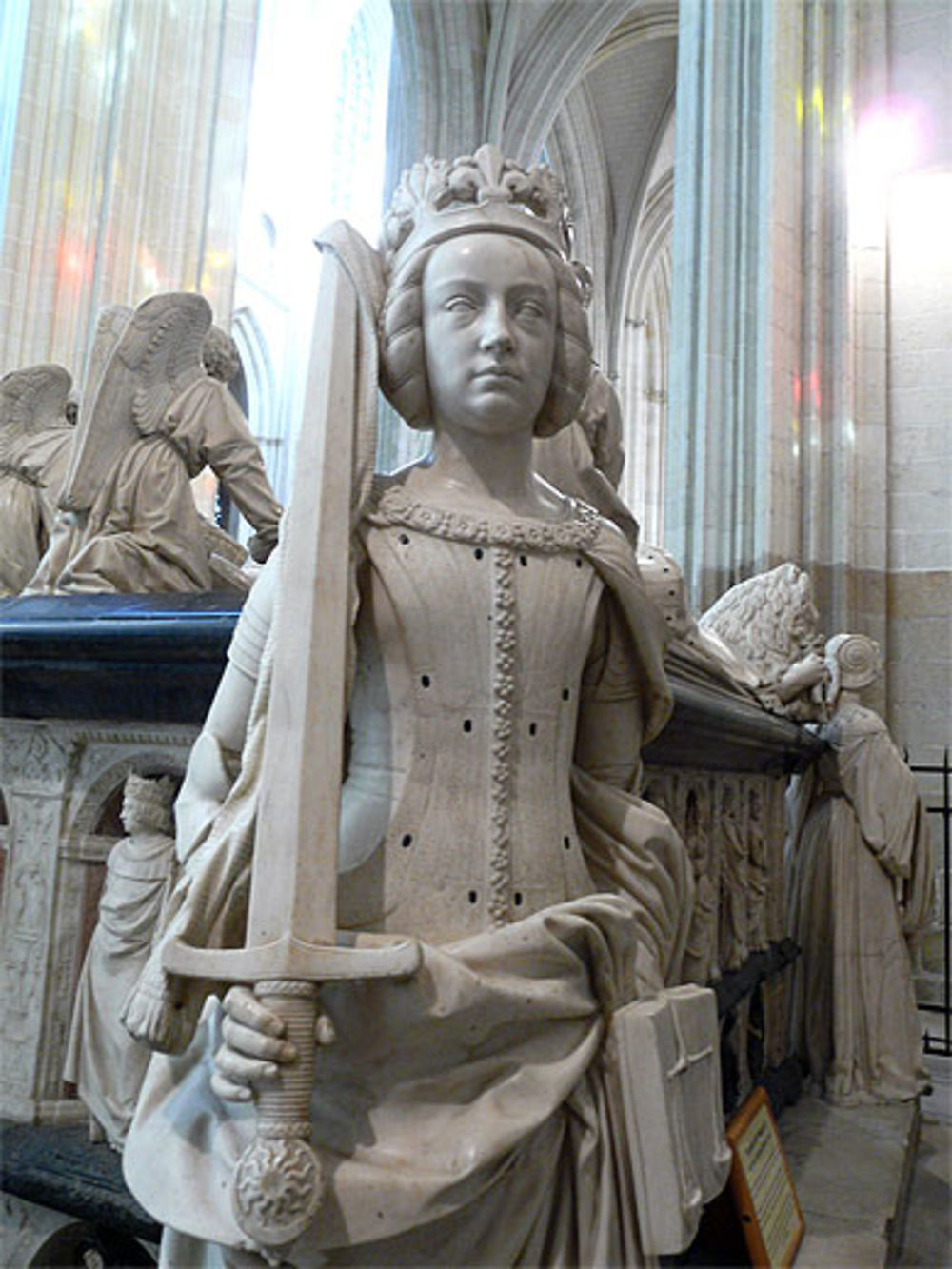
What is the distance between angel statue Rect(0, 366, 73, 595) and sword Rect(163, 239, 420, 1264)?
404 centimetres

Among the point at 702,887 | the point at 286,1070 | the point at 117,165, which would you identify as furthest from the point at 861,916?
the point at 117,165

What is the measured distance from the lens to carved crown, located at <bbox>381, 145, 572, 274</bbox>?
1493mm

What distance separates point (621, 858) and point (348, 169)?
15.7m

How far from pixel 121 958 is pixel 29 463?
4171 millimetres

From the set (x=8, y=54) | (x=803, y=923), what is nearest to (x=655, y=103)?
(x=8, y=54)

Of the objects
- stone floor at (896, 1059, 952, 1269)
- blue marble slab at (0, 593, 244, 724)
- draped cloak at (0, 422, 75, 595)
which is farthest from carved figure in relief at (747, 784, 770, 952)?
draped cloak at (0, 422, 75, 595)

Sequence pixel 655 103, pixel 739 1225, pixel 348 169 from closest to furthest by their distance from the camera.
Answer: pixel 739 1225 → pixel 348 169 → pixel 655 103

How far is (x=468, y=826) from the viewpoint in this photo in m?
1.40

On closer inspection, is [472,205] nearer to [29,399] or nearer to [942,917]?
[29,399]

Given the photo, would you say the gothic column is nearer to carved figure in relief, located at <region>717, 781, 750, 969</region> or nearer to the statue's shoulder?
the statue's shoulder

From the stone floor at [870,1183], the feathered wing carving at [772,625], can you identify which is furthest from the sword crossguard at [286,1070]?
the feathered wing carving at [772,625]

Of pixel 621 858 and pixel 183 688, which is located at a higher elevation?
pixel 183 688

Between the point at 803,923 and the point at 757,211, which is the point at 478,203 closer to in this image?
the point at 803,923

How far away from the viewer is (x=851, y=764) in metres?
4.02
